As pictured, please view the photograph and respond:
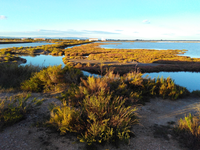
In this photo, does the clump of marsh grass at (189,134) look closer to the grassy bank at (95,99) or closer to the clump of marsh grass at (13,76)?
the grassy bank at (95,99)

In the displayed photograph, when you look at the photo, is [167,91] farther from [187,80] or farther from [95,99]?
[187,80]

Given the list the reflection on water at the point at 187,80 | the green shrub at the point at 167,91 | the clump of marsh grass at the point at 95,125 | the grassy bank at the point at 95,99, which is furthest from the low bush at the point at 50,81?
Answer: the reflection on water at the point at 187,80

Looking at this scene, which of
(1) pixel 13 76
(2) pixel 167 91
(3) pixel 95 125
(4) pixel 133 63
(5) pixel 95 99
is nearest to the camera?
(3) pixel 95 125

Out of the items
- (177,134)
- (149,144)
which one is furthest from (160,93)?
(149,144)

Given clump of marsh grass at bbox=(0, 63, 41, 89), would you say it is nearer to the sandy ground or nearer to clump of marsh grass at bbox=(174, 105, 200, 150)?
the sandy ground

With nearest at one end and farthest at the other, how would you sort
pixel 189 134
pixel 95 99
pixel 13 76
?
pixel 189 134 → pixel 95 99 → pixel 13 76

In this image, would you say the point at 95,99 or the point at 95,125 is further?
the point at 95,99

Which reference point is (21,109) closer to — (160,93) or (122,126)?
(122,126)

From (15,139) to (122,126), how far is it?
2.78 meters

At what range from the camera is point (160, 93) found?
755 cm

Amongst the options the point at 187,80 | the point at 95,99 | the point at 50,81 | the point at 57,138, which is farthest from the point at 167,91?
the point at 187,80

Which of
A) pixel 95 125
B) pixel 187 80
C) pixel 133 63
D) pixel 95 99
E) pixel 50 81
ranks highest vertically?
pixel 95 99

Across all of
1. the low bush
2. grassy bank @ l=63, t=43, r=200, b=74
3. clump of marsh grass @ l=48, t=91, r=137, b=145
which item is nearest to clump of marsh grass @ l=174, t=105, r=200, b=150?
clump of marsh grass @ l=48, t=91, r=137, b=145

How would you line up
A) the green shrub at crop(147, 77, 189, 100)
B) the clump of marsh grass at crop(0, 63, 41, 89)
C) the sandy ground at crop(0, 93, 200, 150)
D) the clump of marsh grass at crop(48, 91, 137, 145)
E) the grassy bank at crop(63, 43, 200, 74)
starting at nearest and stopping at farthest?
1. the sandy ground at crop(0, 93, 200, 150)
2. the clump of marsh grass at crop(48, 91, 137, 145)
3. the green shrub at crop(147, 77, 189, 100)
4. the clump of marsh grass at crop(0, 63, 41, 89)
5. the grassy bank at crop(63, 43, 200, 74)
